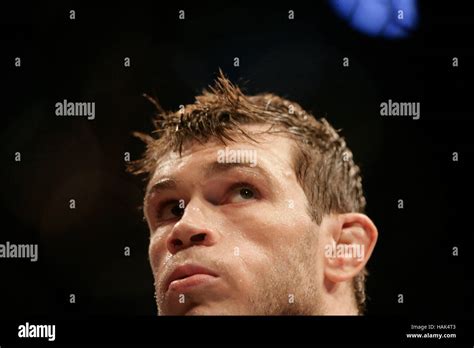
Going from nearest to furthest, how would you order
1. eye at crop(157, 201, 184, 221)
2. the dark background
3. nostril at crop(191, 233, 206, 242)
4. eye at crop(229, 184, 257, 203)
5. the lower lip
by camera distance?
the lower lip < nostril at crop(191, 233, 206, 242) < eye at crop(229, 184, 257, 203) < eye at crop(157, 201, 184, 221) < the dark background

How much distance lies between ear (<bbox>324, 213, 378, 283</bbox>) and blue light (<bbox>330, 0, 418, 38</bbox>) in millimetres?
1386

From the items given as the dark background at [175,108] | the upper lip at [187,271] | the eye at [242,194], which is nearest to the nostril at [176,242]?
the upper lip at [187,271]

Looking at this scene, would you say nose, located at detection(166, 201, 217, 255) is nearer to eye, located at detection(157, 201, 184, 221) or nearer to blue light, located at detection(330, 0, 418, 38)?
eye, located at detection(157, 201, 184, 221)

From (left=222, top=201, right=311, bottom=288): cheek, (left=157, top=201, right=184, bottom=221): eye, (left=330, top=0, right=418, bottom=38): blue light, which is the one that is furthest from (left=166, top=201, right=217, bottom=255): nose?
(left=330, top=0, right=418, bottom=38): blue light

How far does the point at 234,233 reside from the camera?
317 cm

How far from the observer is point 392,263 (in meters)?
4.25

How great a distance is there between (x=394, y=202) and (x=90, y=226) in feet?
6.48

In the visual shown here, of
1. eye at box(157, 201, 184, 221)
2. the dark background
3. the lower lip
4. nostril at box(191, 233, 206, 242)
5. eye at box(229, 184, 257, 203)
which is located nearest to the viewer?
the lower lip

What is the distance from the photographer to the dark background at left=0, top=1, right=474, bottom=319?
4.08m

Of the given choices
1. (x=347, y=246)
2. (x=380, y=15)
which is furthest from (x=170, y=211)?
(x=380, y=15)

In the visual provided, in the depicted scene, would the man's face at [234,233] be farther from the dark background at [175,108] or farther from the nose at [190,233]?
the dark background at [175,108]

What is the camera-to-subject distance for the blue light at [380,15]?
415 centimetres

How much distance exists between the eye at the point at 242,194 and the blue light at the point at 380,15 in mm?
1623

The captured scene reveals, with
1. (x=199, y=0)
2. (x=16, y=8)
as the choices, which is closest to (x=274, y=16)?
(x=199, y=0)
